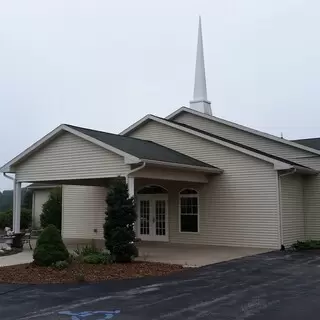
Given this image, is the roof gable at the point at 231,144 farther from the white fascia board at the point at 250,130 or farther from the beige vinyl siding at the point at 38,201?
the beige vinyl siding at the point at 38,201

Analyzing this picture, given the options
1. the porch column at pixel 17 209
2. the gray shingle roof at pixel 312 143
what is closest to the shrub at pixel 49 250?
the porch column at pixel 17 209

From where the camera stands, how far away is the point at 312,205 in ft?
65.5

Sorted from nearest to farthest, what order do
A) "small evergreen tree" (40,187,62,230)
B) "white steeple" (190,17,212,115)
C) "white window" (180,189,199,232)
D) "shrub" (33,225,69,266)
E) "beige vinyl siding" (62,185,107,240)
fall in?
"shrub" (33,225,69,266)
"white window" (180,189,199,232)
"beige vinyl siding" (62,185,107,240)
"small evergreen tree" (40,187,62,230)
"white steeple" (190,17,212,115)

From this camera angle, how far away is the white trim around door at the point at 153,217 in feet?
69.2

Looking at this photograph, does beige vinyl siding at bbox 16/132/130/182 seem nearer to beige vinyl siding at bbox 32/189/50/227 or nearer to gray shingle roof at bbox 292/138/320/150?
gray shingle roof at bbox 292/138/320/150

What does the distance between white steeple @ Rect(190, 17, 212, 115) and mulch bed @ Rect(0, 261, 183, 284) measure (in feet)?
49.1

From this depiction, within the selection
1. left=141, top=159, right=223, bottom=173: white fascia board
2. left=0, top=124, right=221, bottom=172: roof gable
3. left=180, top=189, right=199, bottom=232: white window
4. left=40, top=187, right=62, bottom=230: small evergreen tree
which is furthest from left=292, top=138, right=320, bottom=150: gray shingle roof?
left=40, top=187, right=62, bottom=230: small evergreen tree

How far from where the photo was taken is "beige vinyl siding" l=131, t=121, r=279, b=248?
18031 millimetres

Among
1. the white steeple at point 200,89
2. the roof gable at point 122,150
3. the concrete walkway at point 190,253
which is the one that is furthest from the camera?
the white steeple at point 200,89

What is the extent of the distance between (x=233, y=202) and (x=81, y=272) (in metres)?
8.68

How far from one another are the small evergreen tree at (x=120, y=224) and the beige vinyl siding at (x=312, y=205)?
29.0 ft

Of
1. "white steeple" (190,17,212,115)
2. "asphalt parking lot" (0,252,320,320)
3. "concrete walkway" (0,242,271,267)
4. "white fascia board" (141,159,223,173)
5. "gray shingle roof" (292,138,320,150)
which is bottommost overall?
"asphalt parking lot" (0,252,320,320)

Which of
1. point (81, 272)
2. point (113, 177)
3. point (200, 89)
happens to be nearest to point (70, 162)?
A: point (113, 177)

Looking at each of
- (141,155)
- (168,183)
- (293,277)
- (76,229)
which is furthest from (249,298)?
(76,229)
